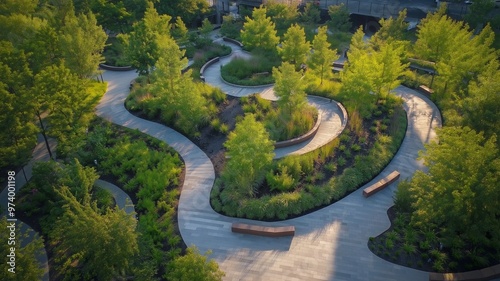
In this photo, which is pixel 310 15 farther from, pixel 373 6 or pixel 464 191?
pixel 464 191

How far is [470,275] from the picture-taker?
1372 cm

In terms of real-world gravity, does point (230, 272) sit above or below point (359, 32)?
below

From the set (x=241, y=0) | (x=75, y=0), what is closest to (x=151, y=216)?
(x=75, y=0)

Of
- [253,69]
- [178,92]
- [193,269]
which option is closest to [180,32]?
[253,69]

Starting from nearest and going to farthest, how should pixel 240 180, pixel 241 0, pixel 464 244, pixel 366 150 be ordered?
pixel 464 244 → pixel 240 180 → pixel 366 150 → pixel 241 0

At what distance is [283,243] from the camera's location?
1539 centimetres

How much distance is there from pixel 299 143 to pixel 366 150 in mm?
3648

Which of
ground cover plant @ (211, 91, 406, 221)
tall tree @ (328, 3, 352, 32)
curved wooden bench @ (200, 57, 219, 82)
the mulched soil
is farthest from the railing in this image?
ground cover plant @ (211, 91, 406, 221)

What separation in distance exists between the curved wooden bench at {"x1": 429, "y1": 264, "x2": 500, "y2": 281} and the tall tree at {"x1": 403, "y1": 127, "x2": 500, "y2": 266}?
1022 mm

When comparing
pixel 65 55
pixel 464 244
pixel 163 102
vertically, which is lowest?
pixel 464 244

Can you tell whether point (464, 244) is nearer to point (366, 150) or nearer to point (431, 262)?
point (431, 262)

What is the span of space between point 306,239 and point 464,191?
6129mm

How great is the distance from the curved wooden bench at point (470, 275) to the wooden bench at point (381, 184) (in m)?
4.57

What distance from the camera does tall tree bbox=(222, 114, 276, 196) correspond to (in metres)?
17.2
